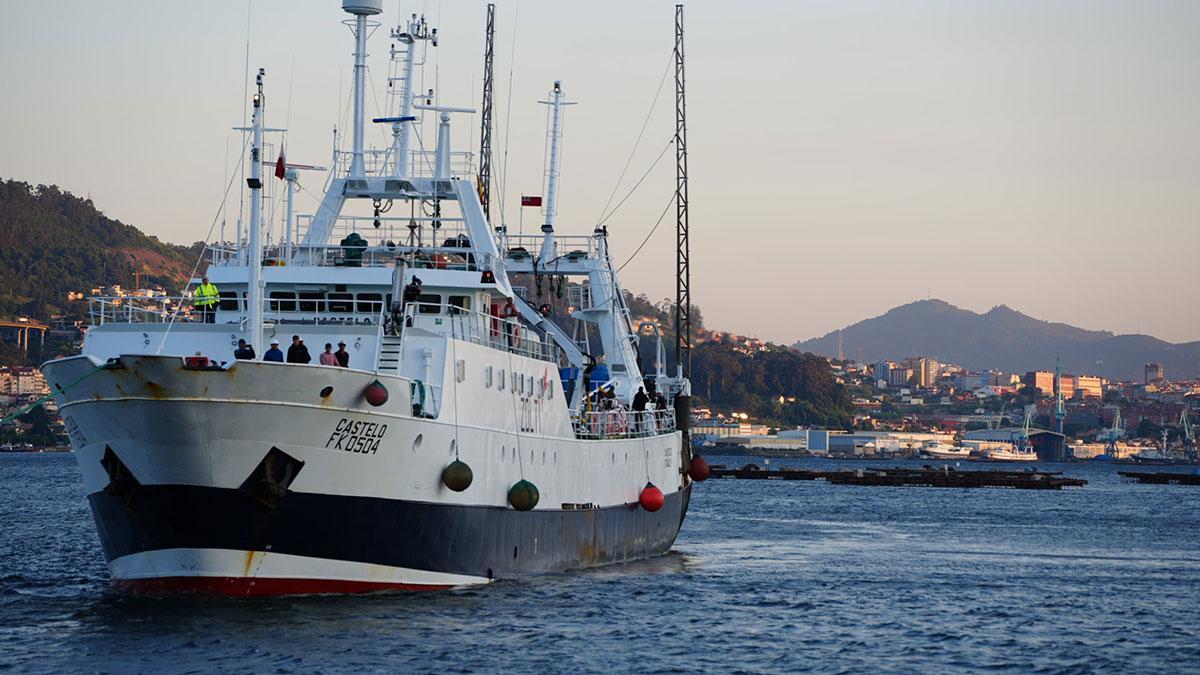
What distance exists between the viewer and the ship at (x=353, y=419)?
26.3 metres

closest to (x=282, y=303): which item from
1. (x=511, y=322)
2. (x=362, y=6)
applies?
(x=511, y=322)

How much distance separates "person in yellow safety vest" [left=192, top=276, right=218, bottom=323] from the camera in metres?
32.3

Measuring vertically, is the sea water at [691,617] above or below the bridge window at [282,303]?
below

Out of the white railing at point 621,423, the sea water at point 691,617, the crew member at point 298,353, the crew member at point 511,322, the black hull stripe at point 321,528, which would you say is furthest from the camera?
the white railing at point 621,423

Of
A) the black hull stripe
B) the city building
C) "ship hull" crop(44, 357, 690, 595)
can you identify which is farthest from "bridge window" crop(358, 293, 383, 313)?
the city building

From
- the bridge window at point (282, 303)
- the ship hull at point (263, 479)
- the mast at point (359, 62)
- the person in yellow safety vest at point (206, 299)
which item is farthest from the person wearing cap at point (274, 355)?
→ the mast at point (359, 62)

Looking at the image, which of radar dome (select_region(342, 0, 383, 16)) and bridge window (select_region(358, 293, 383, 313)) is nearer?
bridge window (select_region(358, 293, 383, 313))

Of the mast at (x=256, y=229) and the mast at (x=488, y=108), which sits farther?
the mast at (x=488, y=108)

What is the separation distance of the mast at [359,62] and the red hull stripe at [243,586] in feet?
41.9

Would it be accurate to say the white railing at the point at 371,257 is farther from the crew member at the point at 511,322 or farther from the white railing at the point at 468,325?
the white railing at the point at 468,325

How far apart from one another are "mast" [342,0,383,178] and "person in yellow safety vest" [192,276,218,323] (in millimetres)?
5412

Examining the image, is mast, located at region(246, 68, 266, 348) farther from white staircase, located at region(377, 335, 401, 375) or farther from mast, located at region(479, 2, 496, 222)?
mast, located at region(479, 2, 496, 222)

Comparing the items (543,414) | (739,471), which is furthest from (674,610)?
(739,471)

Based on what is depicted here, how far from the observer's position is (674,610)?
3222cm
